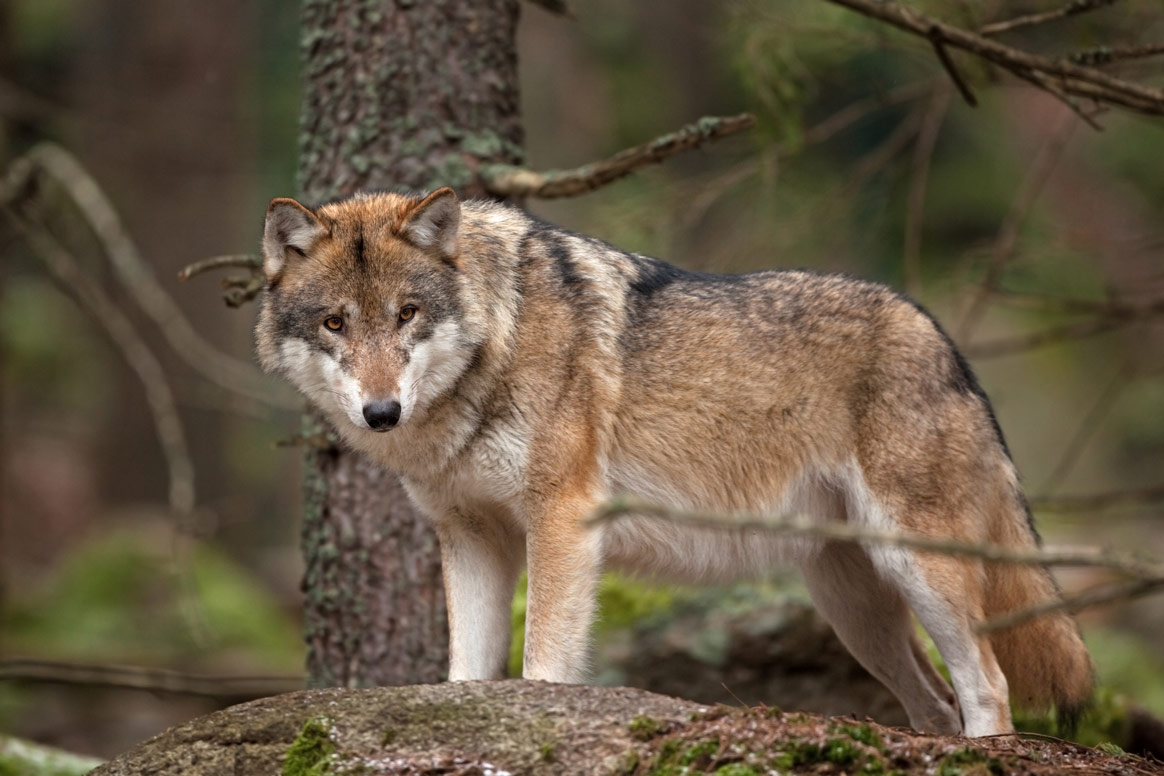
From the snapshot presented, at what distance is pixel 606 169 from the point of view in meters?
5.96

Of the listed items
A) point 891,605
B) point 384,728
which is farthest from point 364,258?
point 891,605

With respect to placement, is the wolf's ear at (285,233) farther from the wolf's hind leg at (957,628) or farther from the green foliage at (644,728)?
the wolf's hind leg at (957,628)

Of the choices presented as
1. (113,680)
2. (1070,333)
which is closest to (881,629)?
(1070,333)

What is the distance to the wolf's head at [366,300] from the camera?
16.2 feet

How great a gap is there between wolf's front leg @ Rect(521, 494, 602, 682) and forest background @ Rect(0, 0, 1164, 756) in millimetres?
2033

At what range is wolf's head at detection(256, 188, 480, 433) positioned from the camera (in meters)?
4.94

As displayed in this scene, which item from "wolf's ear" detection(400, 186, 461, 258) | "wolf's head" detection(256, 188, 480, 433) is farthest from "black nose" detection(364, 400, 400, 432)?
"wolf's ear" detection(400, 186, 461, 258)

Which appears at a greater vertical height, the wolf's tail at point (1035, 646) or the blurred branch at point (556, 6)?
the blurred branch at point (556, 6)

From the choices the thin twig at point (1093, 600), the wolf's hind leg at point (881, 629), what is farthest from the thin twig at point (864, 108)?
the thin twig at point (1093, 600)

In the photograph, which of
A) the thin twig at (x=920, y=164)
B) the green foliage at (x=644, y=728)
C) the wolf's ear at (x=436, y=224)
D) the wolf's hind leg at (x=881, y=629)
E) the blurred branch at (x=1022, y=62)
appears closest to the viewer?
the green foliage at (x=644, y=728)

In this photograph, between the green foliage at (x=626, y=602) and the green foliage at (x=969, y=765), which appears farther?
the green foliage at (x=626, y=602)

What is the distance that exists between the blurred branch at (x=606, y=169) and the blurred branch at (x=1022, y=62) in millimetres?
785

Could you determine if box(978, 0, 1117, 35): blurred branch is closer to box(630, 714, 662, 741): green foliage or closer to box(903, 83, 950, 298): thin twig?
box(903, 83, 950, 298): thin twig

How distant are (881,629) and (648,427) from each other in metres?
1.63
